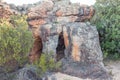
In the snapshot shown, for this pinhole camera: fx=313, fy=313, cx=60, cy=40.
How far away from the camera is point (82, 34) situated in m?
9.15

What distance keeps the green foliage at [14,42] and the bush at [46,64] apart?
0.48 metres

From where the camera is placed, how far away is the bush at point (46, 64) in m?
8.31

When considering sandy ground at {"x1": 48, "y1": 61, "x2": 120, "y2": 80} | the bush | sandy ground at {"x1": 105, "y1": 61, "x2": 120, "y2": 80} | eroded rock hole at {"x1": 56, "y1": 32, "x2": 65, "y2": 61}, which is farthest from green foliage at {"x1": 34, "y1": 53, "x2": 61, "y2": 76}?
sandy ground at {"x1": 105, "y1": 61, "x2": 120, "y2": 80}

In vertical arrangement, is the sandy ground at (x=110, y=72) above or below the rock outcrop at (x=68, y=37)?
below

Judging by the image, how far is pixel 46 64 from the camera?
8648 mm

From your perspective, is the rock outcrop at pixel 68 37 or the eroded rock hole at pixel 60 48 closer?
the rock outcrop at pixel 68 37

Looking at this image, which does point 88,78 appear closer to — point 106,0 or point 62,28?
point 62,28

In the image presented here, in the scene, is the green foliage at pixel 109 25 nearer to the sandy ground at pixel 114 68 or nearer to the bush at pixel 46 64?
the sandy ground at pixel 114 68

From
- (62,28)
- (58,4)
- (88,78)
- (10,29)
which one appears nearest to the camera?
(10,29)

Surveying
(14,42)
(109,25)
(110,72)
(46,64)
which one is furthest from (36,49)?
(110,72)

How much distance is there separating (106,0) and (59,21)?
6.56 feet

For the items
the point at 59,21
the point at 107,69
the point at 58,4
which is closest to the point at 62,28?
the point at 59,21

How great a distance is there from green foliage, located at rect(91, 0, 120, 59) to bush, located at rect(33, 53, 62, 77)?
195 cm

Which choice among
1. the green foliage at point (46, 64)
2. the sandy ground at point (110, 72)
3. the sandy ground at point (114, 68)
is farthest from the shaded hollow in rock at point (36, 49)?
the sandy ground at point (114, 68)
